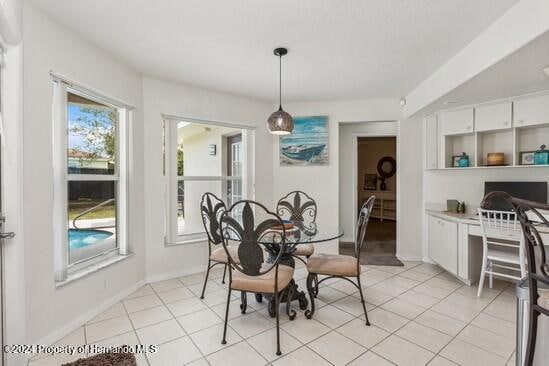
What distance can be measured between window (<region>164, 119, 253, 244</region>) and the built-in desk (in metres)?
2.76

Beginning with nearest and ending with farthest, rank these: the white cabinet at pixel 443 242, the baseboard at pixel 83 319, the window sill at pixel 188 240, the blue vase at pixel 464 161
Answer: the baseboard at pixel 83 319, the white cabinet at pixel 443 242, the window sill at pixel 188 240, the blue vase at pixel 464 161

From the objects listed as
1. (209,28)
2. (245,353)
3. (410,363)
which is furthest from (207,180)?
(410,363)

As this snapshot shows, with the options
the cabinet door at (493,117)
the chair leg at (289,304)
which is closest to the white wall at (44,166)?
the chair leg at (289,304)

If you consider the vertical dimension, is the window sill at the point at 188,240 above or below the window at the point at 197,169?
below

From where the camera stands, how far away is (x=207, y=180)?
3.87m

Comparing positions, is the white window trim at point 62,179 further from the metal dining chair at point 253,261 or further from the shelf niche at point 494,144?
the shelf niche at point 494,144

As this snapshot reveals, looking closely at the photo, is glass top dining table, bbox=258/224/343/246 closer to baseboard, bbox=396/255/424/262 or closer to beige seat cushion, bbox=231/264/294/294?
beige seat cushion, bbox=231/264/294/294

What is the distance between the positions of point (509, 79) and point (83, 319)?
443 centimetres

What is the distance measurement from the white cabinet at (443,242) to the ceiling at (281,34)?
1.90 metres

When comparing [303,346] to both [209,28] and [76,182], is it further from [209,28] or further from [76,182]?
[209,28]

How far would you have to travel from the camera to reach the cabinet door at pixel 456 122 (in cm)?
352

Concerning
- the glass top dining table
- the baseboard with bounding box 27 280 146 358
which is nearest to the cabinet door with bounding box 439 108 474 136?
the glass top dining table

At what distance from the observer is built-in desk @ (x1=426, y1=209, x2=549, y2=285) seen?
123 inches

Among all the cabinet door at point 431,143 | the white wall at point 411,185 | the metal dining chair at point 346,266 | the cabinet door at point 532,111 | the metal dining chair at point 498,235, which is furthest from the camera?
the white wall at point 411,185
